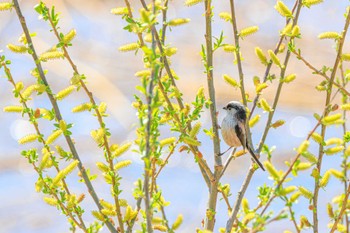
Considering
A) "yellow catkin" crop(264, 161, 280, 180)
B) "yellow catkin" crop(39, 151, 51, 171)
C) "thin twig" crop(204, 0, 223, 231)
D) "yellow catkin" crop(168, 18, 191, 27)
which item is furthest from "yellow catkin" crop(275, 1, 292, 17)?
"yellow catkin" crop(39, 151, 51, 171)

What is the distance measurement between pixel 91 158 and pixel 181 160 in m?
0.71

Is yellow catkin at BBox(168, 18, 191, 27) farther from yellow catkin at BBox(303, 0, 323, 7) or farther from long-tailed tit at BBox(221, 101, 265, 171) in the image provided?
long-tailed tit at BBox(221, 101, 265, 171)

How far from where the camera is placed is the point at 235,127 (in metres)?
1.95

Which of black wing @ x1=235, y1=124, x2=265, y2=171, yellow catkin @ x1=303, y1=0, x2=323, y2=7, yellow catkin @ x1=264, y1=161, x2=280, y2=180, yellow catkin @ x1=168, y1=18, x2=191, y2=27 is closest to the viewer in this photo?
yellow catkin @ x1=264, y1=161, x2=280, y2=180

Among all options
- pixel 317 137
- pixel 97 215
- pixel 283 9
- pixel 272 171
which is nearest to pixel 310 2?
pixel 283 9

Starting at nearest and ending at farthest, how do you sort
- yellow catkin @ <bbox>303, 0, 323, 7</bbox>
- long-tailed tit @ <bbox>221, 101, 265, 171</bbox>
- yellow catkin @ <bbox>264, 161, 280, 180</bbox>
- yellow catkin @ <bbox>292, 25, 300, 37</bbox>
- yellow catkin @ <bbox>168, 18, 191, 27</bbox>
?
yellow catkin @ <bbox>264, 161, 280, 180</bbox> → yellow catkin @ <bbox>168, 18, 191, 27</bbox> → yellow catkin @ <bbox>292, 25, 300, 37</bbox> → yellow catkin @ <bbox>303, 0, 323, 7</bbox> → long-tailed tit @ <bbox>221, 101, 265, 171</bbox>

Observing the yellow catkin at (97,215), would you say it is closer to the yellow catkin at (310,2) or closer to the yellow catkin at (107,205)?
the yellow catkin at (107,205)

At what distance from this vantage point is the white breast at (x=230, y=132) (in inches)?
75.8

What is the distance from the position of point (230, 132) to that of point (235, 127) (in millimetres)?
26

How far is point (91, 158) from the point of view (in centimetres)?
517

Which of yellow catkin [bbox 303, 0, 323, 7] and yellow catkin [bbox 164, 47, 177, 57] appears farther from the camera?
yellow catkin [bbox 303, 0, 323, 7]

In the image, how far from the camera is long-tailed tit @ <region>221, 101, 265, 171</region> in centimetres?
189

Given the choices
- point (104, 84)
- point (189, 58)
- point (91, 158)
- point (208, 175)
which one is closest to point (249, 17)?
point (189, 58)

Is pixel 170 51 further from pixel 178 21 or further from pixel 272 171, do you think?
pixel 272 171
